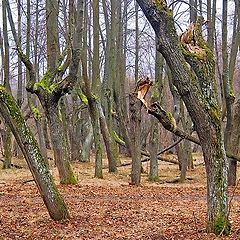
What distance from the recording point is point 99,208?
32.3ft

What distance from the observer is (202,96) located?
665 cm

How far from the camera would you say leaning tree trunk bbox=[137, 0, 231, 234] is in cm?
658

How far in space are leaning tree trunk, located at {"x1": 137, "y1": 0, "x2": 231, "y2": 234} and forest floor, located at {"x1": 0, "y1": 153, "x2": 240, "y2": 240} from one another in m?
0.37

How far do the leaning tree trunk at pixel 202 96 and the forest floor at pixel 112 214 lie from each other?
1.20 feet

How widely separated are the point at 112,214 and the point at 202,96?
3.64m

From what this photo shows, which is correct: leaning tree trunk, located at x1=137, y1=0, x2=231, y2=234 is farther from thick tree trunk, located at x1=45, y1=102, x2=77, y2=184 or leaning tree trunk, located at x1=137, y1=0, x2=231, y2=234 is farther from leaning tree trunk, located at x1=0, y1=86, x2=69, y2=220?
thick tree trunk, located at x1=45, y1=102, x2=77, y2=184

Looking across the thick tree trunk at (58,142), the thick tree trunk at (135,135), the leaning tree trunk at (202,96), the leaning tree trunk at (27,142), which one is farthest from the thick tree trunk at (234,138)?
the leaning tree trunk at (27,142)

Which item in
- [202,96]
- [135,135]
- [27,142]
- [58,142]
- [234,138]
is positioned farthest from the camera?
[135,135]

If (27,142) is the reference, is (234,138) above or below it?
above

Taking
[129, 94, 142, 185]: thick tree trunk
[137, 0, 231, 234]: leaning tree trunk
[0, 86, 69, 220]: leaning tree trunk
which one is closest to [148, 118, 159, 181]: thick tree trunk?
[129, 94, 142, 185]: thick tree trunk

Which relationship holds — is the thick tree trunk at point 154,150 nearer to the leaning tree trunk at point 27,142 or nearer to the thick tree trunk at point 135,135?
the thick tree trunk at point 135,135

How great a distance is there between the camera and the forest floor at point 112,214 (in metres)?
7.45

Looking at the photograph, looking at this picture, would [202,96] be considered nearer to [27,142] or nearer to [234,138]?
[27,142]

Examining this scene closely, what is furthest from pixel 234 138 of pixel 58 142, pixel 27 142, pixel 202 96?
pixel 27 142
